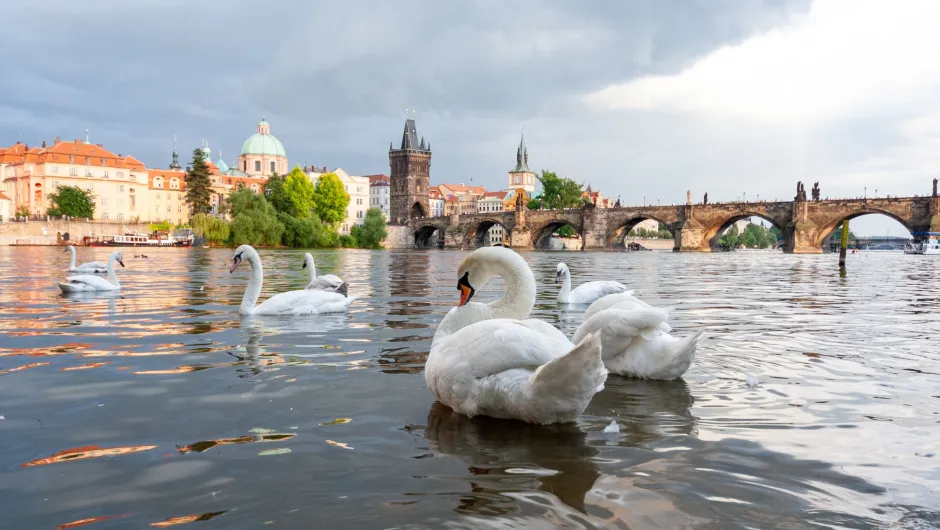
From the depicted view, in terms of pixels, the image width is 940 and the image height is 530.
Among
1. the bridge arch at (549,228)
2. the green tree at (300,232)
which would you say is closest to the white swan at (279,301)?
the green tree at (300,232)

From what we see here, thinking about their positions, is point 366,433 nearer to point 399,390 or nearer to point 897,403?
point 399,390

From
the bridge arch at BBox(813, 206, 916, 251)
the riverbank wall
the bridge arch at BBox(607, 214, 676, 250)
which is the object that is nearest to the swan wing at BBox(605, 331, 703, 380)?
the bridge arch at BBox(813, 206, 916, 251)

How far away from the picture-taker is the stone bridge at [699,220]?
58.7 metres

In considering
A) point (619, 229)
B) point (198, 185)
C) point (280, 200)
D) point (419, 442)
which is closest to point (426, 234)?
point (280, 200)

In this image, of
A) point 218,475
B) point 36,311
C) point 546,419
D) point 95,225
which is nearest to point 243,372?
point 218,475

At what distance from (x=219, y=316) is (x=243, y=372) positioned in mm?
3979

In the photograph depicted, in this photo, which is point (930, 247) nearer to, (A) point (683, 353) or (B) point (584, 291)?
(B) point (584, 291)

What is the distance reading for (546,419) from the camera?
351 centimetres

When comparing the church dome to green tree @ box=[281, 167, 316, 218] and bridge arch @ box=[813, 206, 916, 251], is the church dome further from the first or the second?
bridge arch @ box=[813, 206, 916, 251]

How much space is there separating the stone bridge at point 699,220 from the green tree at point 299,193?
82.6 feet

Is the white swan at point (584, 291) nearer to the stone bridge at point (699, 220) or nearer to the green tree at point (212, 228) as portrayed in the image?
the green tree at point (212, 228)

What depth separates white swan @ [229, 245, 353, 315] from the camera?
8438 mm

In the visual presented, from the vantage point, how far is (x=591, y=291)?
400 inches

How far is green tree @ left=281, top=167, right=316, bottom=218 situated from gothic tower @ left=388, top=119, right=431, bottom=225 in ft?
133
